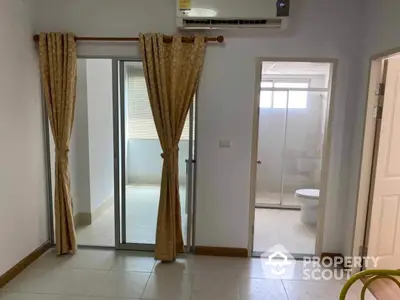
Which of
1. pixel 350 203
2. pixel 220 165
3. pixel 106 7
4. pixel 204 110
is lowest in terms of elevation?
pixel 350 203

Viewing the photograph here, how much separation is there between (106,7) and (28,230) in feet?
7.65

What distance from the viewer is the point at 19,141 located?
2.93 meters

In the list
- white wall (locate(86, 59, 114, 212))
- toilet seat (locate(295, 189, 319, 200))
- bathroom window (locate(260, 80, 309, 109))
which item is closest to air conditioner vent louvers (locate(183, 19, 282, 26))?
white wall (locate(86, 59, 114, 212))

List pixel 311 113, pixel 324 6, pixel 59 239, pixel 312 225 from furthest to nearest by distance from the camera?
pixel 311 113 < pixel 312 225 < pixel 59 239 < pixel 324 6

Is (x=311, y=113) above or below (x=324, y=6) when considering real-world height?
below

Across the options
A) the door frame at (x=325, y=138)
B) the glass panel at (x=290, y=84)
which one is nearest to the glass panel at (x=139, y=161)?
the door frame at (x=325, y=138)

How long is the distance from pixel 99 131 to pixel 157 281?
7.21 feet

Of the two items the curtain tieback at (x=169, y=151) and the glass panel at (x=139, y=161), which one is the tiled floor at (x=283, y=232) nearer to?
the glass panel at (x=139, y=161)

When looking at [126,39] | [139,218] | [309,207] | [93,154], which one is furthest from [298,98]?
[93,154]

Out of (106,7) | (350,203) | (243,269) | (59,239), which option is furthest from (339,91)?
(59,239)

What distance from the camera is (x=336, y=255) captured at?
331 centimetres

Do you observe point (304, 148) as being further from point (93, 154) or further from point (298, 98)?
point (93, 154)

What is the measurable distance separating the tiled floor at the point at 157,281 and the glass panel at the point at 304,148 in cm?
214

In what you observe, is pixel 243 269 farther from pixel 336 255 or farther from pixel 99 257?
pixel 99 257
